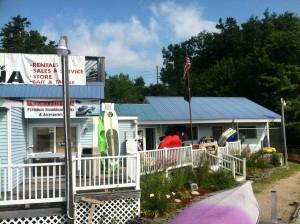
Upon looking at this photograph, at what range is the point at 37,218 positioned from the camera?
1162 centimetres

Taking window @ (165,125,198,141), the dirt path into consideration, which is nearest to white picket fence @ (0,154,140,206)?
the dirt path

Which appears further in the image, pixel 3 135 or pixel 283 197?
pixel 283 197

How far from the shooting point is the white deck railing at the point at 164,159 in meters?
16.9

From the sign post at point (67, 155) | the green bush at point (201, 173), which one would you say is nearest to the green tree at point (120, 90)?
the green bush at point (201, 173)

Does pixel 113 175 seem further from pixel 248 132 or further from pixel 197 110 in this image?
pixel 248 132

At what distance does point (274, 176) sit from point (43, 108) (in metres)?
11.0

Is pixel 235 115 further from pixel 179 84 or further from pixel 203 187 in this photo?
pixel 179 84

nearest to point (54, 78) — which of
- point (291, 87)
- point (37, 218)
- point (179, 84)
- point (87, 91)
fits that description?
point (87, 91)

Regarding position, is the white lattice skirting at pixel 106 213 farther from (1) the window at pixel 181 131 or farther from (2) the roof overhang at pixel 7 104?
(1) the window at pixel 181 131

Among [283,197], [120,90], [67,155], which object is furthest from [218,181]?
[120,90]

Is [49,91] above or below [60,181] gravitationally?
above

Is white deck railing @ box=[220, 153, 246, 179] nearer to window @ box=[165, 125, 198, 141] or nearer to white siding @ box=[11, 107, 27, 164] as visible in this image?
window @ box=[165, 125, 198, 141]

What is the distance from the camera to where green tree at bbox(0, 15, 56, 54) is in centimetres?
6297

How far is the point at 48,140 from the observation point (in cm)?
1778
